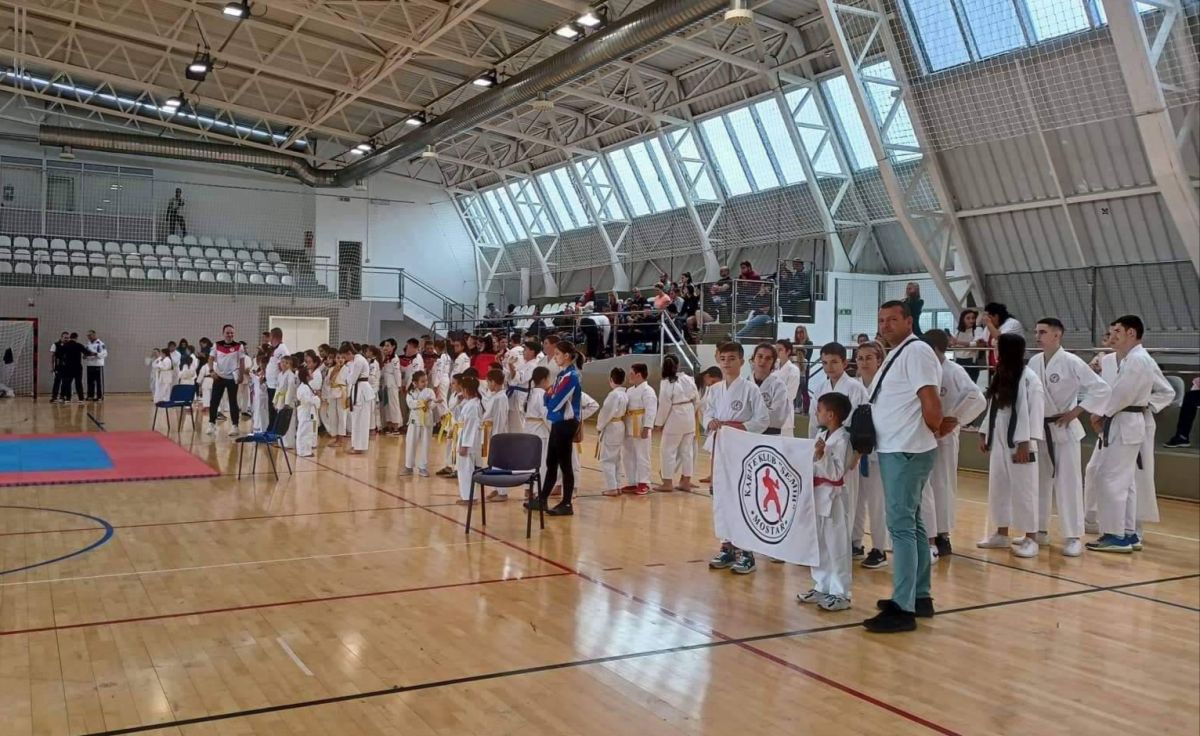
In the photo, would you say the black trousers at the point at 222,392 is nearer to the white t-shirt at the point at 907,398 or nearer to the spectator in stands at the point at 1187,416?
the white t-shirt at the point at 907,398

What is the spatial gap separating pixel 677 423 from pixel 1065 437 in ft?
14.3

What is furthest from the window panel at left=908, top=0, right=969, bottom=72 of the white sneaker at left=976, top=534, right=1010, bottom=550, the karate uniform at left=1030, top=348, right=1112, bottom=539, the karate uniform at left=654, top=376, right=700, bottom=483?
the white sneaker at left=976, top=534, right=1010, bottom=550

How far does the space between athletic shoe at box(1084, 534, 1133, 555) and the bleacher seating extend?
75.0 ft

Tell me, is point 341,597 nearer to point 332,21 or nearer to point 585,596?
point 585,596

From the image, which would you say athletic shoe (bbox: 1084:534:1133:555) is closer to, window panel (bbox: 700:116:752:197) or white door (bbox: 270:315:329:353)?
window panel (bbox: 700:116:752:197)

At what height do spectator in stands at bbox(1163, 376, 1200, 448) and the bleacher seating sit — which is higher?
the bleacher seating

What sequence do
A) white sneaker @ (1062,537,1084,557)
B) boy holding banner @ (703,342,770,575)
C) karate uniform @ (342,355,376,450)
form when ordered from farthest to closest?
karate uniform @ (342,355,376,450), white sneaker @ (1062,537,1084,557), boy holding banner @ (703,342,770,575)

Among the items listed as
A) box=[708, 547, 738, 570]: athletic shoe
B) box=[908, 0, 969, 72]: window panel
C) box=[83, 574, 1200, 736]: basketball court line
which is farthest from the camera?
box=[908, 0, 969, 72]: window panel

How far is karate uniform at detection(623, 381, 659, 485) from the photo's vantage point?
10.1m

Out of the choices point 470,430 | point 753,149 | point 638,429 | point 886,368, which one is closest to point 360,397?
point 638,429

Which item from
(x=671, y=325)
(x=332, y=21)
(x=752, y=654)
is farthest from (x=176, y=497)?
(x=332, y=21)

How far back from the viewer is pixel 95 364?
21828 mm

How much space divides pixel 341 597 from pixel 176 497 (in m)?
4.30

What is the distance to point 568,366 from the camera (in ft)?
27.5
